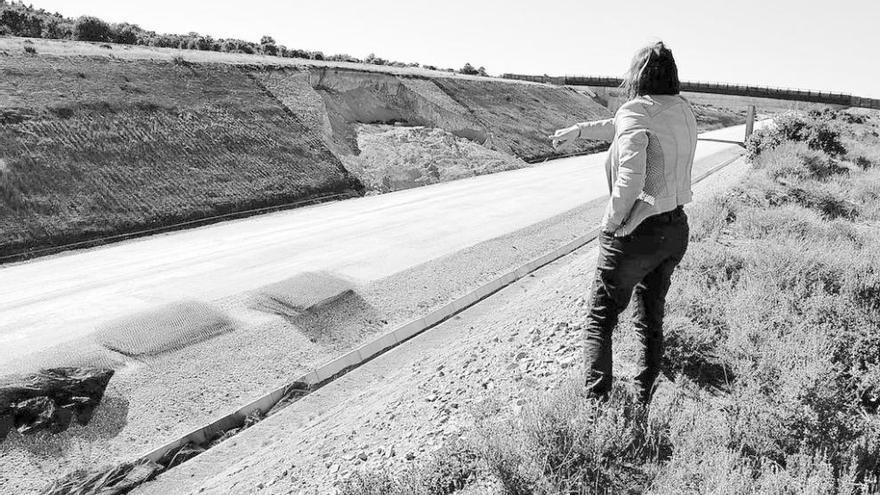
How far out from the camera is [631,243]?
13.6 ft

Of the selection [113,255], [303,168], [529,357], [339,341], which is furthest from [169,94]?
[529,357]

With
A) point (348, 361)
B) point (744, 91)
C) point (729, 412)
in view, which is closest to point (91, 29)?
point (348, 361)

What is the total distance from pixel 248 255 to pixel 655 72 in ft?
36.2

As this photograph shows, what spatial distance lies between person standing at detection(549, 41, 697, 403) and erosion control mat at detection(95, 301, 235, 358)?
262 inches

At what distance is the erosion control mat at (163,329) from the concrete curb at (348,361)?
1890 millimetres

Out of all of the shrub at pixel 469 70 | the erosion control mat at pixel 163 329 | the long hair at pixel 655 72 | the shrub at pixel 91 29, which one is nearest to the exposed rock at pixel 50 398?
the erosion control mat at pixel 163 329

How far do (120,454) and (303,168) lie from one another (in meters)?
17.9

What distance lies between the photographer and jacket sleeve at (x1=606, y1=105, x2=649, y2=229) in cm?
404

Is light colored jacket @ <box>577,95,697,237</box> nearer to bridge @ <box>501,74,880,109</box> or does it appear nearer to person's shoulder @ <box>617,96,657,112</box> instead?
person's shoulder @ <box>617,96,657,112</box>

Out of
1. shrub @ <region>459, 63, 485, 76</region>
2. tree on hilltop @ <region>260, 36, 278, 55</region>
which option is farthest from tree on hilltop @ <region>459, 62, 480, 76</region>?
tree on hilltop @ <region>260, 36, 278, 55</region>

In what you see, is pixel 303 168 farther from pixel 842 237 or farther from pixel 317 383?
pixel 842 237

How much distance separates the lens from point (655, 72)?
4137 mm

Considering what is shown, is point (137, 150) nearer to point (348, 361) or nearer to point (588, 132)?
point (348, 361)

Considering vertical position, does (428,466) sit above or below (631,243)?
below
